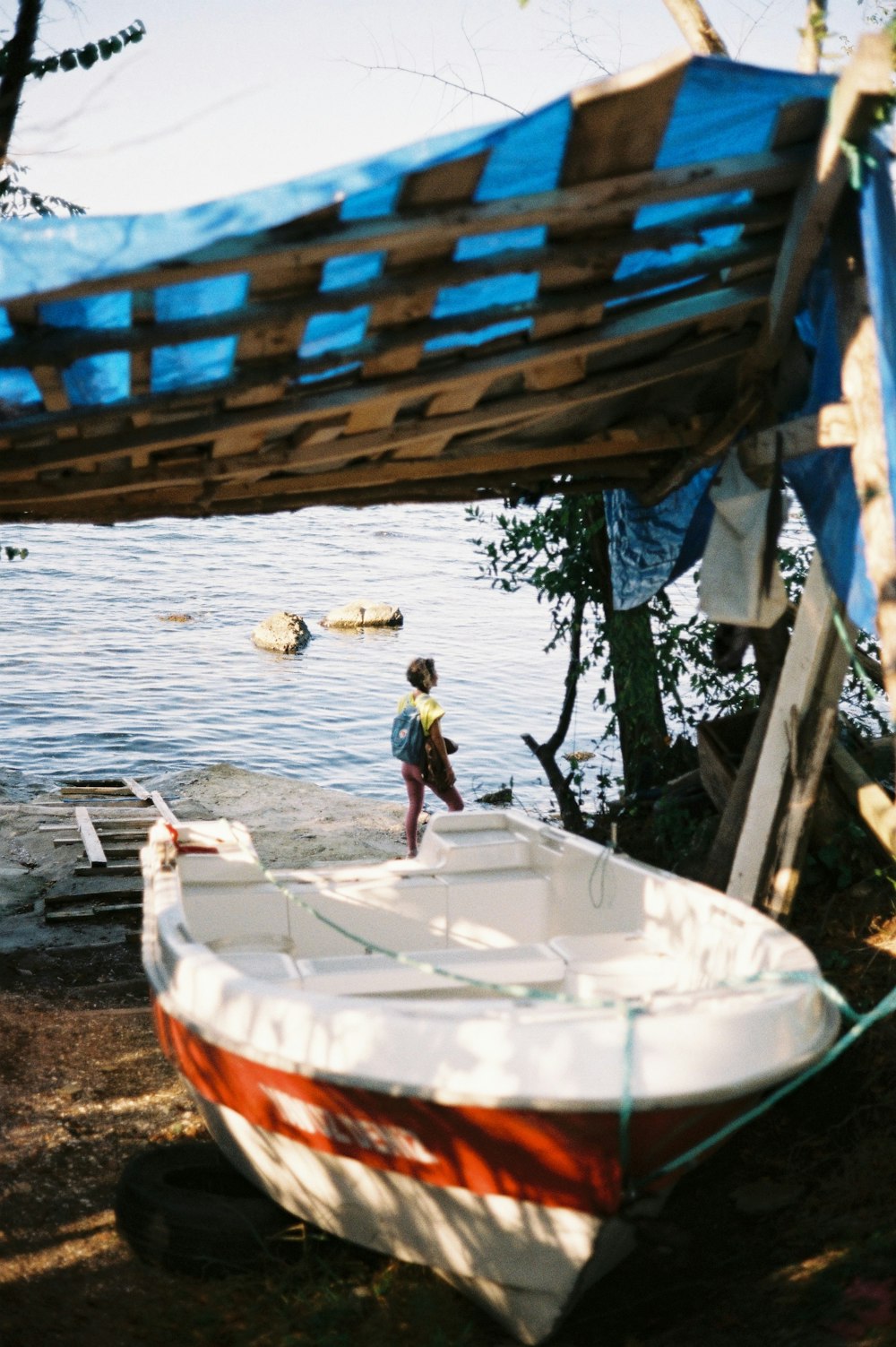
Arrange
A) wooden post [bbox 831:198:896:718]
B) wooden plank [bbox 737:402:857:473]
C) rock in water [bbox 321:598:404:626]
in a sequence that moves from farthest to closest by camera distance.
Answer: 1. rock in water [bbox 321:598:404:626]
2. wooden plank [bbox 737:402:857:473]
3. wooden post [bbox 831:198:896:718]

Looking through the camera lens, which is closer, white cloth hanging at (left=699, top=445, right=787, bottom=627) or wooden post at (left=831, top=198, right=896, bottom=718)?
wooden post at (left=831, top=198, right=896, bottom=718)

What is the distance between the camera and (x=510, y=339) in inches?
183

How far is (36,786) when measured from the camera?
15.0 metres

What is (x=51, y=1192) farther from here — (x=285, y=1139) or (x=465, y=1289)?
(x=465, y=1289)

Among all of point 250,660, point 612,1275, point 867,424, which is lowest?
point 612,1275

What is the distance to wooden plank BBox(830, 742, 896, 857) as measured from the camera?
6086mm

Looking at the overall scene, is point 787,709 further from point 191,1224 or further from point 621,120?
point 191,1224

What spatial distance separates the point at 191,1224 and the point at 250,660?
19894 mm

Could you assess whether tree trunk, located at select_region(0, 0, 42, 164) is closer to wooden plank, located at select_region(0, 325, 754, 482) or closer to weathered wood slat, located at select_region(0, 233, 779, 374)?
wooden plank, located at select_region(0, 325, 754, 482)

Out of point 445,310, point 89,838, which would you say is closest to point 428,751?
point 89,838

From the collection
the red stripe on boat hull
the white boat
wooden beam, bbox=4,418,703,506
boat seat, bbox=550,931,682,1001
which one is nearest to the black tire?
the white boat

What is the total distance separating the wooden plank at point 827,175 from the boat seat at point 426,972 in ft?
9.69

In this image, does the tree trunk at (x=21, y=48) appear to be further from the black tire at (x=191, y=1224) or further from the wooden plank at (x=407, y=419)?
the black tire at (x=191, y=1224)

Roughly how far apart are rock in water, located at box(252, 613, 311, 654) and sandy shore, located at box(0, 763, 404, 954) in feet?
31.0
